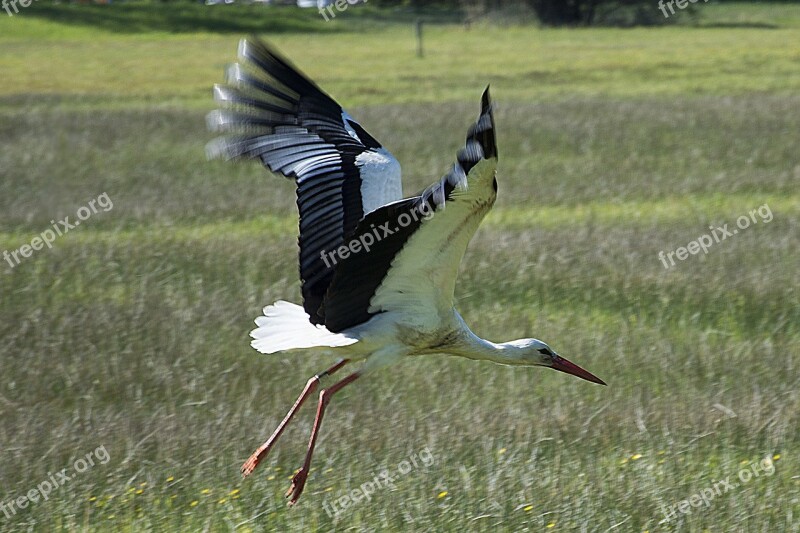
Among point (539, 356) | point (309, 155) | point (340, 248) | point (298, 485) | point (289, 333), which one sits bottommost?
point (298, 485)

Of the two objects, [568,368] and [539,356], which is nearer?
[539,356]

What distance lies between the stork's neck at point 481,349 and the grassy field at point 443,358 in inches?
16.1

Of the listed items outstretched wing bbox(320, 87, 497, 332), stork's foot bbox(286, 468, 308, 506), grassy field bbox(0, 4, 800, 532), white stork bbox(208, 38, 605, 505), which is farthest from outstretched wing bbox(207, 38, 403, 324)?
grassy field bbox(0, 4, 800, 532)

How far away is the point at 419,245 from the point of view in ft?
15.0

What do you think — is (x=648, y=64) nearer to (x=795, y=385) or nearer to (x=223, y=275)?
(x=223, y=275)

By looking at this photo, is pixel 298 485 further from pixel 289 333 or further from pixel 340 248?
pixel 340 248

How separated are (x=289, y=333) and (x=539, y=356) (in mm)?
1051

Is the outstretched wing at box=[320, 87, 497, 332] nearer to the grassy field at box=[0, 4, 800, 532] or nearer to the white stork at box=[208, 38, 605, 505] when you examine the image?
the white stork at box=[208, 38, 605, 505]

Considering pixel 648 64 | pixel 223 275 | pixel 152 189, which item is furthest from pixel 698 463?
pixel 648 64

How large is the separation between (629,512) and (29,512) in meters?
2.24

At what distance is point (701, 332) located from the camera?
7.56m

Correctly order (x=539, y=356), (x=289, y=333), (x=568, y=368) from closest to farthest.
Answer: (x=289, y=333), (x=539, y=356), (x=568, y=368)

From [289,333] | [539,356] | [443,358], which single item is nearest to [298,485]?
[289,333]

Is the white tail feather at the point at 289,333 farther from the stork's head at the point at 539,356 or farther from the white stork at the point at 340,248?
the stork's head at the point at 539,356
